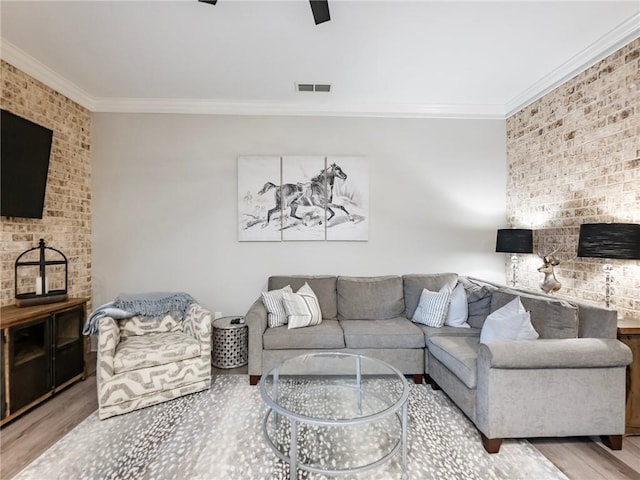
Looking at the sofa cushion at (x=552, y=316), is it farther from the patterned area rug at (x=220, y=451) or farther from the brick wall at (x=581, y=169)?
the patterned area rug at (x=220, y=451)

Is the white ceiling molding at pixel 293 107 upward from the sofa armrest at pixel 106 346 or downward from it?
upward

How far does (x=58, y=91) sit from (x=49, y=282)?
1.93 m

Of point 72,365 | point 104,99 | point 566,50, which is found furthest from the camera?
point 104,99

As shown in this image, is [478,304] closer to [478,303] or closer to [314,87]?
[478,303]

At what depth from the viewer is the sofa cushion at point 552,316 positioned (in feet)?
7.00

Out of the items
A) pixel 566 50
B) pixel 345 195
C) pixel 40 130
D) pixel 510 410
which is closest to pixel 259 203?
pixel 345 195

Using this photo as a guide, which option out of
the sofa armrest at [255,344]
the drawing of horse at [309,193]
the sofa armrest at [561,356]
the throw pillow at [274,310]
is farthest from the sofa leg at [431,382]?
the drawing of horse at [309,193]

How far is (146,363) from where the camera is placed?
2.41 metres

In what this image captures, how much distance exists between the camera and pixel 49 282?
299cm

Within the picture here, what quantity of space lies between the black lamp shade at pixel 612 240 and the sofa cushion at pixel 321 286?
2218 millimetres

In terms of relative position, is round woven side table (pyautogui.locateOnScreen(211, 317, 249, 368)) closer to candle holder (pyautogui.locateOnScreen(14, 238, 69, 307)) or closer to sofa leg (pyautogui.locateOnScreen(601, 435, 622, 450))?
candle holder (pyautogui.locateOnScreen(14, 238, 69, 307))

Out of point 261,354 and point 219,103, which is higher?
point 219,103

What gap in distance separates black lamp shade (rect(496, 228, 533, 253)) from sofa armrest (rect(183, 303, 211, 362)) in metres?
3.11

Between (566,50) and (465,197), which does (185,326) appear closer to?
(465,197)
